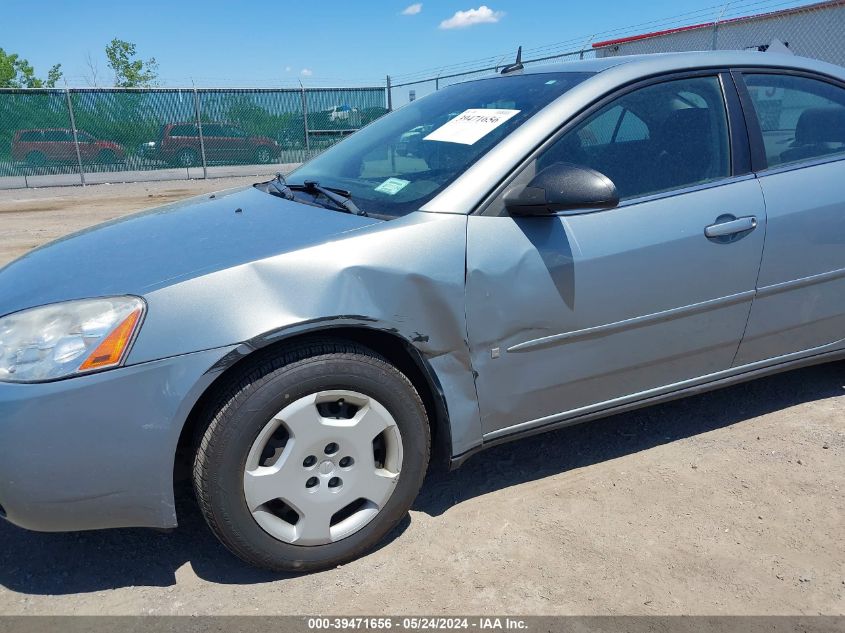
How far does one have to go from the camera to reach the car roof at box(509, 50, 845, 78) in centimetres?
284

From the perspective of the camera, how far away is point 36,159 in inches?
650

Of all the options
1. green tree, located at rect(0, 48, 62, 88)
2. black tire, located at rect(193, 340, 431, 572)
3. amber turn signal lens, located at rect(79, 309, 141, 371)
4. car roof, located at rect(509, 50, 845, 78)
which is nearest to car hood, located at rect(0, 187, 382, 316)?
amber turn signal lens, located at rect(79, 309, 141, 371)

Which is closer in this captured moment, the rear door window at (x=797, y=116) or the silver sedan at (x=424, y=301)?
the silver sedan at (x=424, y=301)

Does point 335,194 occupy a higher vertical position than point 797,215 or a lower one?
higher

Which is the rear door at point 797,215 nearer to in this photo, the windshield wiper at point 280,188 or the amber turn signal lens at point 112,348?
the windshield wiper at point 280,188

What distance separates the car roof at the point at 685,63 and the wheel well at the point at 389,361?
54.0 inches

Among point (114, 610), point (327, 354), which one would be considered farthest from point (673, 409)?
point (114, 610)

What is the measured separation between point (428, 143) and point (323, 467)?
1384mm

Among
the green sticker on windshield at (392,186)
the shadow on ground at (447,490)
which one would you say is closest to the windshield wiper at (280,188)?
the green sticker on windshield at (392,186)

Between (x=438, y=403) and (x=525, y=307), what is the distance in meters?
0.44

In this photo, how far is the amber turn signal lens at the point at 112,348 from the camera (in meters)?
1.99

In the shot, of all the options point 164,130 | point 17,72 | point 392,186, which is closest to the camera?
point 392,186

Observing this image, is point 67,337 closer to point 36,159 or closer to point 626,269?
point 626,269

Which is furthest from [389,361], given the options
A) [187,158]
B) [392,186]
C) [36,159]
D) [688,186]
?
[36,159]
